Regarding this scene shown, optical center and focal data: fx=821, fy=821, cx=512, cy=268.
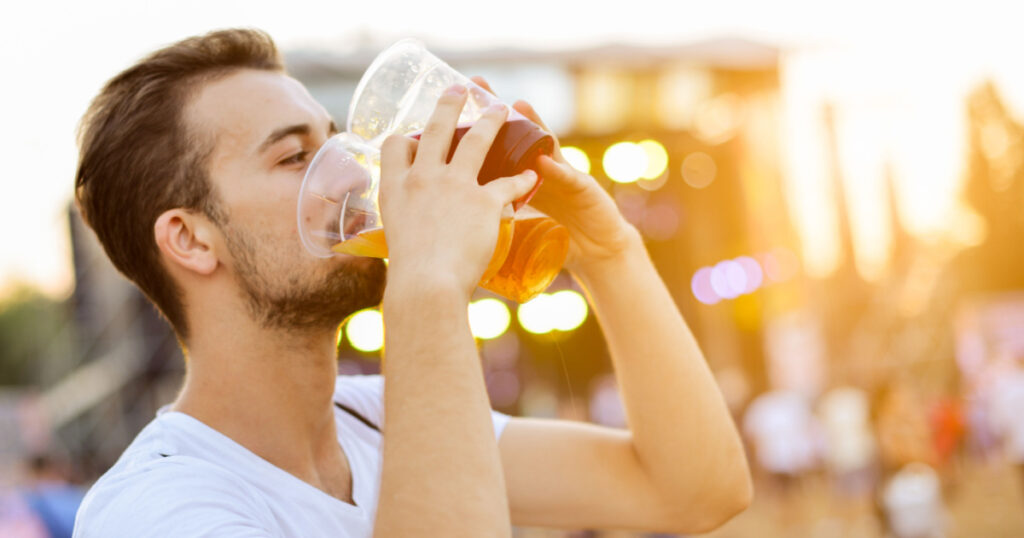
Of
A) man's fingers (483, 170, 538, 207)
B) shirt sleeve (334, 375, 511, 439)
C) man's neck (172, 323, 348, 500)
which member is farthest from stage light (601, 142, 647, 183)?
man's fingers (483, 170, 538, 207)

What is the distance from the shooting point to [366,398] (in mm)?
1649

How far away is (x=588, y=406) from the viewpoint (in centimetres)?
1188

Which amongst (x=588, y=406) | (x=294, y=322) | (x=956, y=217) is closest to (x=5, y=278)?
(x=588, y=406)

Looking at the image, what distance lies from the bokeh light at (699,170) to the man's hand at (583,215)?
9182mm

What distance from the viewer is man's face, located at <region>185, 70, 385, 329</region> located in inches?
52.3

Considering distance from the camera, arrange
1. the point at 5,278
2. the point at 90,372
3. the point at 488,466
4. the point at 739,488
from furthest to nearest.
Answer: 1. the point at 5,278
2. the point at 90,372
3. the point at 739,488
4. the point at 488,466

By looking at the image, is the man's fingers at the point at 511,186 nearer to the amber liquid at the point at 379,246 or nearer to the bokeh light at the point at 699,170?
the amber liquid at the point at 379,246

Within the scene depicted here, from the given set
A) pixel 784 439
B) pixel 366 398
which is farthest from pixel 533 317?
pixel 366 398

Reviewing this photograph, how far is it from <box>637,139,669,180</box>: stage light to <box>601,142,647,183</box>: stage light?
0.07 m

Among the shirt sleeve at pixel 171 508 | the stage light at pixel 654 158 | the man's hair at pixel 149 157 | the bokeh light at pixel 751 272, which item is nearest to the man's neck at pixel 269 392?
the man's hair at pixel 149 157

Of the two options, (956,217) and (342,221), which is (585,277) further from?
(956,217)

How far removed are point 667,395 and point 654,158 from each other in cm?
882

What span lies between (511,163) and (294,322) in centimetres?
49

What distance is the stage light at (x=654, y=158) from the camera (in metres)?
9.84
